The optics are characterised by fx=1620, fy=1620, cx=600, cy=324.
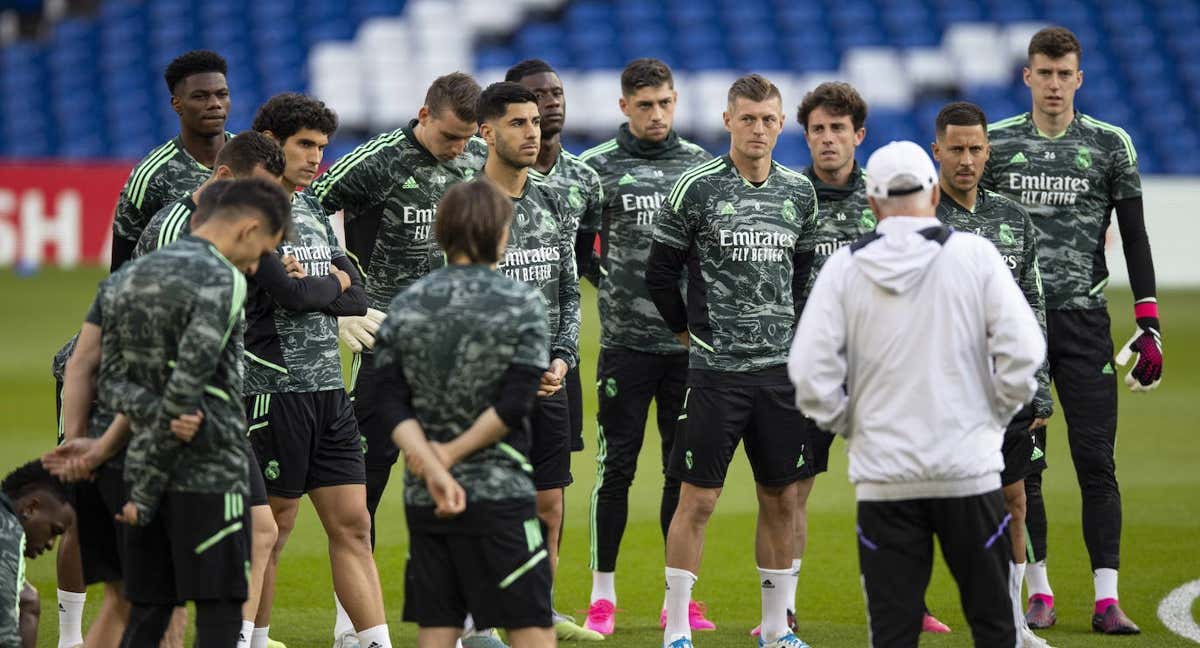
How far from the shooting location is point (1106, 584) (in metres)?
7.32

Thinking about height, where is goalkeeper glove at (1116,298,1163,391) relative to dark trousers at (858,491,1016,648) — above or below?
above

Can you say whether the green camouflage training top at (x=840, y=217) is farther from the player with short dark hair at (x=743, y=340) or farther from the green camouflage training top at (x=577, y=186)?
the green camouflage training top at (x=577, y=186)

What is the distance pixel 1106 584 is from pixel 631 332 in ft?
8.22

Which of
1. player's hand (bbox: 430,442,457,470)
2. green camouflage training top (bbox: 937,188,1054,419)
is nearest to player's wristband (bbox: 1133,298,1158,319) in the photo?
green camouflage training top (bbox: 937,188,1054,419)

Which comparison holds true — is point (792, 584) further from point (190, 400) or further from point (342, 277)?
point (190, 400)

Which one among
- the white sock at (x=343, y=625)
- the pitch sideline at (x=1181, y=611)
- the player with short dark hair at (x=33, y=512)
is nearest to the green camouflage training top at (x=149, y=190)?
the player with short dark hair at (x=33, y=512)

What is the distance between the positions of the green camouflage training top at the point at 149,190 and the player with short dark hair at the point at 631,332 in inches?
85.4

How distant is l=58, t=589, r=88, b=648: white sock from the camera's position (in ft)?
21.7

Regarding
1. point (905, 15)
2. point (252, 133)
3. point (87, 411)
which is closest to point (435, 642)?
point (87, 411)

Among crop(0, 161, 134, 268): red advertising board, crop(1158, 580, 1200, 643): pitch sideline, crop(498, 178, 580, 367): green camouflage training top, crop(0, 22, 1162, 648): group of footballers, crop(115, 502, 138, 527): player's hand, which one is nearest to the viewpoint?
crop(0, 22, 1162, 648): group of footballers

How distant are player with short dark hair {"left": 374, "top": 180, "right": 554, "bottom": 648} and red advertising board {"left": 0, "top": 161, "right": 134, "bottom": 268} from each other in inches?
744

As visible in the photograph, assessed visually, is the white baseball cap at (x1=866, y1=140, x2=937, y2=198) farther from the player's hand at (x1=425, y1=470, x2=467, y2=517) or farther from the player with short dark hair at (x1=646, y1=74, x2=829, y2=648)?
the player with short dark hair at (x1=646, y1=74, x2=829, y2=648)

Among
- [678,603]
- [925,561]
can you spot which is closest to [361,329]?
[678,603]

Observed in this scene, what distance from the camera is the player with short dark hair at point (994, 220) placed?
6941mm
